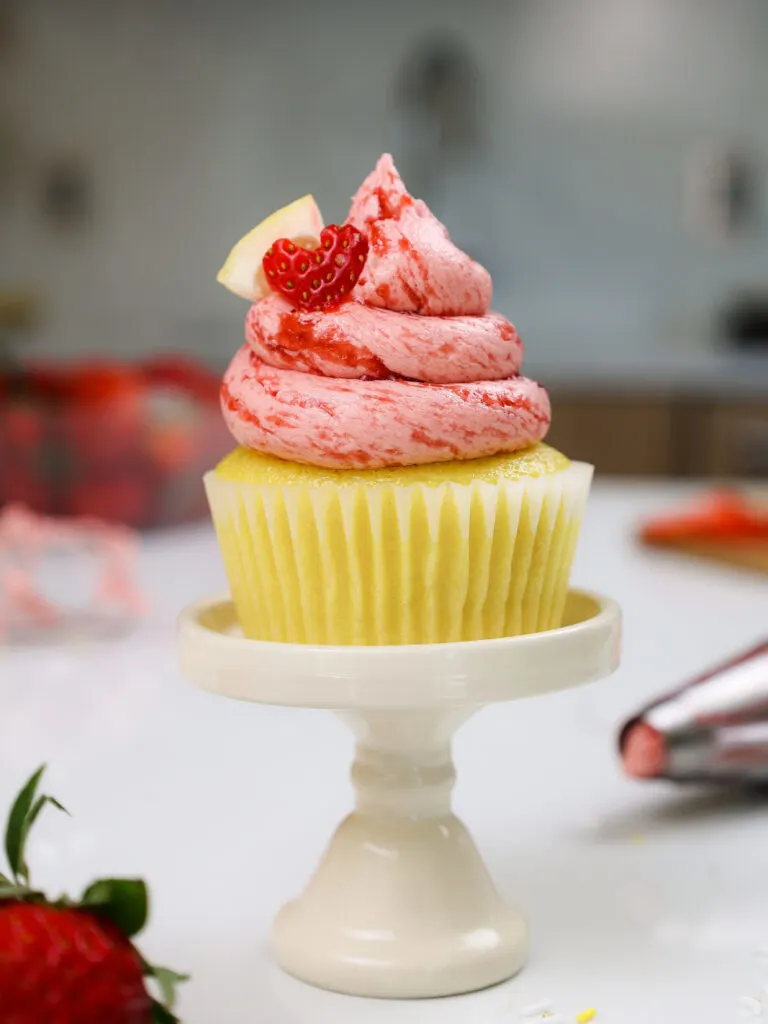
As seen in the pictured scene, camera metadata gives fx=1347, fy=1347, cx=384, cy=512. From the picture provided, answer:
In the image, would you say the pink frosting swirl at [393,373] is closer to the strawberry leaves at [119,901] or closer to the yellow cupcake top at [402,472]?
the yellow cupcake top at [402,472]

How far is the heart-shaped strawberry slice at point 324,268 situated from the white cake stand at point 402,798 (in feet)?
0.59

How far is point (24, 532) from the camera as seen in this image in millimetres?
1478

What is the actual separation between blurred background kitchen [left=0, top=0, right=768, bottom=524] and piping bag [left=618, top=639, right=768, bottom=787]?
340 centimetres

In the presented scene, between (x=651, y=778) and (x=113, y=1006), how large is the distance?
49 cm

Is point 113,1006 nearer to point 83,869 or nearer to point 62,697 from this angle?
point 83,869

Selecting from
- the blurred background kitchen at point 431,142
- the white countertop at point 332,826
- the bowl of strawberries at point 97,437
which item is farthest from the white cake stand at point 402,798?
the blurred background kitchen at point 431,142

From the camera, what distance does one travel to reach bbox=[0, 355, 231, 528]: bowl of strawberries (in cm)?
176

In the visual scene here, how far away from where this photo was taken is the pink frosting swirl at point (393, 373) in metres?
0.65

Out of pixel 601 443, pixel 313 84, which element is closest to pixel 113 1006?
pixel 601 443

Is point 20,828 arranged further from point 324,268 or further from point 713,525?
point 713,525

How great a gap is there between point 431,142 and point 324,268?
387cm

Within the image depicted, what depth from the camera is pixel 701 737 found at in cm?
89

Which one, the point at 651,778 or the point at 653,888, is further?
the point at 651,778

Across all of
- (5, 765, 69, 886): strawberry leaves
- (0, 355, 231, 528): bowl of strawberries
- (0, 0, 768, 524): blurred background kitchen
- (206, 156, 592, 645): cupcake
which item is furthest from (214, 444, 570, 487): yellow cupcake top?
(0, 0, 768, 524): blurred background kitchen
